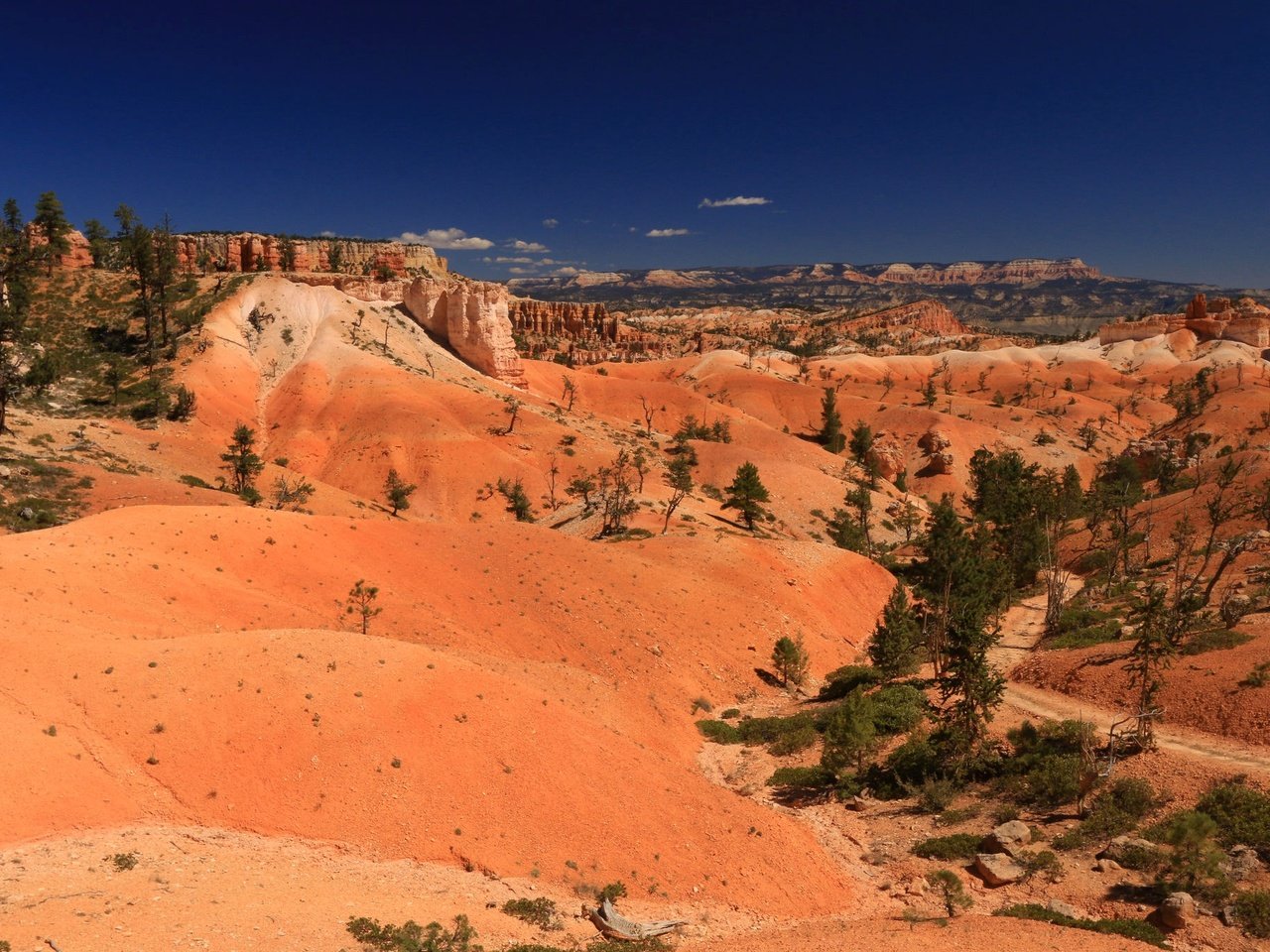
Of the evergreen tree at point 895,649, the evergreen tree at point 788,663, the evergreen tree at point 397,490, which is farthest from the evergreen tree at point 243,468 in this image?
the evergreen tree at point 895,649

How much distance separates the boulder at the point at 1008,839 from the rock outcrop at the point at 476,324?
240 feet

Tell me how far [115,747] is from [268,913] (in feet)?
20.3

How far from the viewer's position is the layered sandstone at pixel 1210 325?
140 meters

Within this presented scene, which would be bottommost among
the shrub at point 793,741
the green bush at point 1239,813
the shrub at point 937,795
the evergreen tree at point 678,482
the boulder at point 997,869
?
the shrub at point 793,741

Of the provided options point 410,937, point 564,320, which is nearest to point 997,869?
point 410,937

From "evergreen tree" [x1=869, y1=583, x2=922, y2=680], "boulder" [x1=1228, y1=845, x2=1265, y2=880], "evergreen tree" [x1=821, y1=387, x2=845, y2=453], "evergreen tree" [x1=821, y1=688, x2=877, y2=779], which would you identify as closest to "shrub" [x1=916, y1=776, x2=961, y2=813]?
"evergreen tree" [x1=821, y1=688, x2=877, y2=779]

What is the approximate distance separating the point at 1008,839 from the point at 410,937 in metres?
14.8

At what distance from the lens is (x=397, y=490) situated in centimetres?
5206

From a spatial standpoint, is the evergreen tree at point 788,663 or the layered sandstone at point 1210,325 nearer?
the evergreen tree at point 788,663

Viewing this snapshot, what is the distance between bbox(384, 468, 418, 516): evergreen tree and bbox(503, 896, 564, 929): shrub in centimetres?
3961

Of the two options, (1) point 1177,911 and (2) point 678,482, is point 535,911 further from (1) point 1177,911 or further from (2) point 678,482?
(2) point 678,482

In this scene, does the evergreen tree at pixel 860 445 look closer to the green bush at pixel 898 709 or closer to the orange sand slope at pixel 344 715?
the green bush at pixel 898 709

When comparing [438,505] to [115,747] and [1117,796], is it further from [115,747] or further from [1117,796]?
[1117,796]

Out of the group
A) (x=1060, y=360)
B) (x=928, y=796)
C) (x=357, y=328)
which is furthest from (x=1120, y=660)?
(x=1060, y=360)
